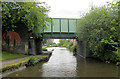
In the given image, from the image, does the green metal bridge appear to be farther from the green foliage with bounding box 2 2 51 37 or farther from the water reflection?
the water reflection

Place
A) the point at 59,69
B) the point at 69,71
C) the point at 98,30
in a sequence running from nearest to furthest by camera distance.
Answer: the point at 69,71 → the point at 59,69 → the point at 98,30

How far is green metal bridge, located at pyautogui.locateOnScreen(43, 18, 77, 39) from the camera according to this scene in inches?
952

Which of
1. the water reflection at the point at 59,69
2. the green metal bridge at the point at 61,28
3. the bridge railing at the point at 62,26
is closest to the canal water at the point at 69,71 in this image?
the water reflection at the point at 59,69

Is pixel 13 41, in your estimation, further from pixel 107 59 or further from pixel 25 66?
pixel 107 59

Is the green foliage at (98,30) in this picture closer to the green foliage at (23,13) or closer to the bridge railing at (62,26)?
the bridge railing at (62,26)

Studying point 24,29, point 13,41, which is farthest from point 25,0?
point 13,41

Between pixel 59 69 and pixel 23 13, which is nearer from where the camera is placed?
pixel 59 69

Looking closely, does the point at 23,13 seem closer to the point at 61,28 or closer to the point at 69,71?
the point at 61,28

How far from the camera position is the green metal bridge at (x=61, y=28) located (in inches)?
952

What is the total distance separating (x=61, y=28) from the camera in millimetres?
24391

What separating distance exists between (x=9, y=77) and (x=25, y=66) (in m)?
4.06

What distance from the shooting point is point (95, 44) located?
16.8 metres

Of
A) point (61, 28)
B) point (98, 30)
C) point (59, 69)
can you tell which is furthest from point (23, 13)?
point (98, 30)

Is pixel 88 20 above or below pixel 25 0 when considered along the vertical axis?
below
